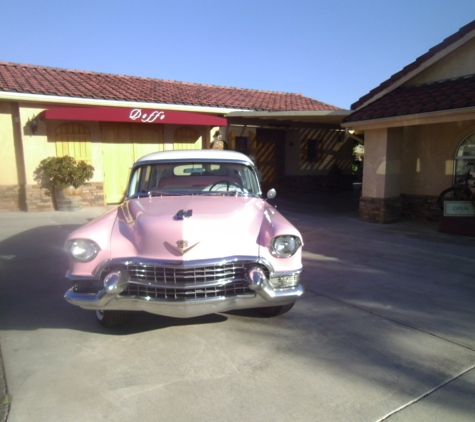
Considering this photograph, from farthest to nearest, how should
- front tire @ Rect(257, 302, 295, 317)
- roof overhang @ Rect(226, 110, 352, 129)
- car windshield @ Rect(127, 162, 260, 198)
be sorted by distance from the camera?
roof overhang @ Rect(226, 110, 352, 129), car windshield @ Rect(127, 162, 260, 198), front tire @ Rect(257, 302, 295, 317)

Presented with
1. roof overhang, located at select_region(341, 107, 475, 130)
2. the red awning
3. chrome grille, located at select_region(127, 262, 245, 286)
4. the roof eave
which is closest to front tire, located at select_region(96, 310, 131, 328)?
chrome grille, located at select_region(127, 262, 245, 286)

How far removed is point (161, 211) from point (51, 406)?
68.0 inches

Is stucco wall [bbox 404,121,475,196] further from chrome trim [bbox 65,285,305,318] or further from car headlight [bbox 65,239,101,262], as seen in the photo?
car headlight [bbox 65,239,101,262]

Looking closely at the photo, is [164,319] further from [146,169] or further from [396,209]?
[396,209]

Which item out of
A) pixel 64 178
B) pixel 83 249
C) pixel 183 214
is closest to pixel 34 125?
pixel 64 178

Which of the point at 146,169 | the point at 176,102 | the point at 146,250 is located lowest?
the point at 146,250

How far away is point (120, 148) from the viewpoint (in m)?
Answer: 11.9

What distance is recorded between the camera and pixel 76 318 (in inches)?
158

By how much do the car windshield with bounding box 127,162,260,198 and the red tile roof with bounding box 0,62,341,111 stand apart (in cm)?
691

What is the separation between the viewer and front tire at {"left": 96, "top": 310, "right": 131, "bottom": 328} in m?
3.59

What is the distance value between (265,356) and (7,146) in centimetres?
999

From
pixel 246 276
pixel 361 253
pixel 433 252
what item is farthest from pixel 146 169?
pixel 433 252

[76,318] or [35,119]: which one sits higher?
[35,119]

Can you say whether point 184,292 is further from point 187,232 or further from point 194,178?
point 194,178
